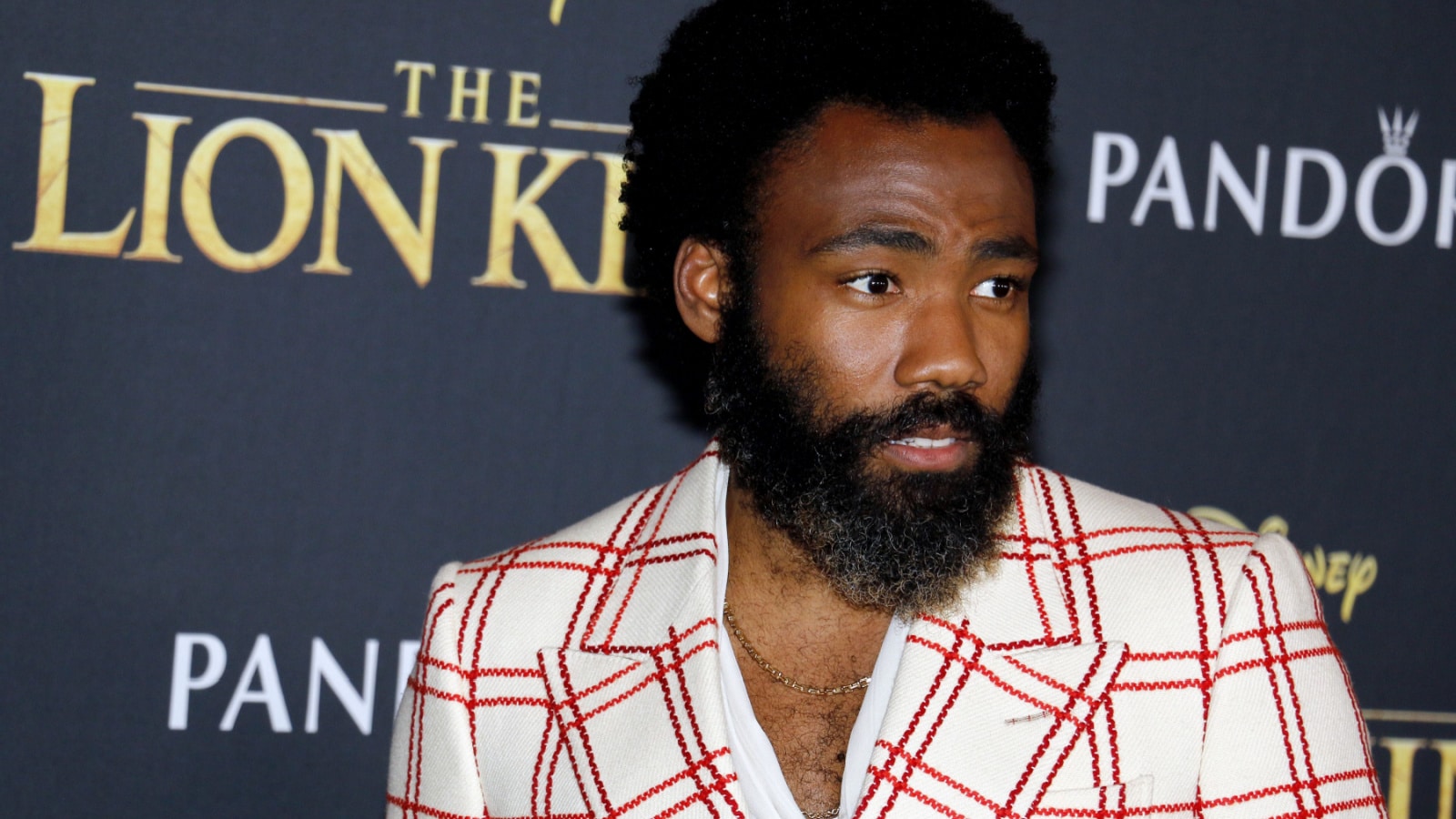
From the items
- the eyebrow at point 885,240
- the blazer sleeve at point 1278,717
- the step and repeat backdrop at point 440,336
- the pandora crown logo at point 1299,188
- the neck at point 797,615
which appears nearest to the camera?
the blazer sleeve at point 1278,717

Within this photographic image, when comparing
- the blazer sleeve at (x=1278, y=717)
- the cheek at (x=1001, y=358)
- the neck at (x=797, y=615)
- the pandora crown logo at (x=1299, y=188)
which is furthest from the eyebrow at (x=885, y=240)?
the pandora crown logo at (x=1299, y=188)

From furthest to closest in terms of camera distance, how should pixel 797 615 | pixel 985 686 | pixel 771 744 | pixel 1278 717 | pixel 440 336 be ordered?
pixel 440 336
pixel 797 615
pixel 771 744
pixel 985 686
pixel 1278 717

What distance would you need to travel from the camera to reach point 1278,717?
1.60 meters

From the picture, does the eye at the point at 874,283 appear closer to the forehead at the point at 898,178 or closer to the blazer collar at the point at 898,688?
the forehead at the point at 898,178

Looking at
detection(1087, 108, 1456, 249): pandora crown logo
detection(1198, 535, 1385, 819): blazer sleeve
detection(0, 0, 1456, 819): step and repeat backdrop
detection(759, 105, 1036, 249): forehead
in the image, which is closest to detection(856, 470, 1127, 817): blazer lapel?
detection(1198, 535, 1385, 819): blazer sleeve

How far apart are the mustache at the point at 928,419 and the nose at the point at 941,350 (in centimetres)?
1

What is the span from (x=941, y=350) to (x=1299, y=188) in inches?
54.8

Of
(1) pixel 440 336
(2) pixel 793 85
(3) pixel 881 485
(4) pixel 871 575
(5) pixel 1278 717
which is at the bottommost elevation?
Result: (5) pixel 1278 717

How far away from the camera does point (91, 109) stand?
2449 millimetres

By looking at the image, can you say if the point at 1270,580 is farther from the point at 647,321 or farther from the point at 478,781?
the point at 647,321

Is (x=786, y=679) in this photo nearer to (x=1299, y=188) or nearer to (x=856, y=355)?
(x=856, y=355)

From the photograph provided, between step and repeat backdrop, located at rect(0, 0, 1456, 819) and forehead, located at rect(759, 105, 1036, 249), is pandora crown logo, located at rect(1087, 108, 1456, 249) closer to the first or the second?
step and repeat backdrop, located at rect(0, 0, 1456, 819)

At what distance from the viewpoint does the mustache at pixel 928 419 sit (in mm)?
1669

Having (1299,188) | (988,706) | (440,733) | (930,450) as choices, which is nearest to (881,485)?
(930,450)
